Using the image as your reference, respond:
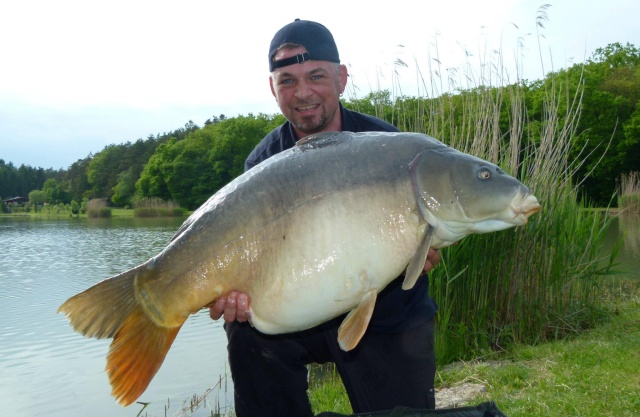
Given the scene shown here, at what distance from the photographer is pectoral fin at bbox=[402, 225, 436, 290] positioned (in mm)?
1774

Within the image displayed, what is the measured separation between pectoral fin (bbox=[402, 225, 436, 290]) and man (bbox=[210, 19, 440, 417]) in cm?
65

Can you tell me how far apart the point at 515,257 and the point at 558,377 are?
1080 mm

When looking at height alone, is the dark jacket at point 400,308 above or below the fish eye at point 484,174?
below

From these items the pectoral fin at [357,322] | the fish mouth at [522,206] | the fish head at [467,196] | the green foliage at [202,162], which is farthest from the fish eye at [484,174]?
the green foliage at [202,162]

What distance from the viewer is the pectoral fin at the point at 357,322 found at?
1789 mm

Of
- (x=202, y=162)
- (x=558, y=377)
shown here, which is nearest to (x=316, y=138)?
(x=558, y=377)

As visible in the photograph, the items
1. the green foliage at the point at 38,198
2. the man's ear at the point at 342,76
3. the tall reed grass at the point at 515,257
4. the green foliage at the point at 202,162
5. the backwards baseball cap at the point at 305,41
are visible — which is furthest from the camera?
the green foliage at the point at 38,198

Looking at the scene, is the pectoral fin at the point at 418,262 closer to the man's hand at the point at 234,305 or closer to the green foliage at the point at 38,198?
the man's hand at the point at 234,305

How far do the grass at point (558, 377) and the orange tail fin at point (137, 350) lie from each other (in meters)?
1.77

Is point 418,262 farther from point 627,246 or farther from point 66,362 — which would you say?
point 627,246

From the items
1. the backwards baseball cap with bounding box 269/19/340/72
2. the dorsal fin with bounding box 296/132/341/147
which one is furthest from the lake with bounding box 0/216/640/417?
the dorsal fin with bounding box 296/132/341/147

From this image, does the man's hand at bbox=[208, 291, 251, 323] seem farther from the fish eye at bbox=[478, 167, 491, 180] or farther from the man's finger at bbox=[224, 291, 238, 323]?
the fish eye at bbox=[478, 167, 491, 180]

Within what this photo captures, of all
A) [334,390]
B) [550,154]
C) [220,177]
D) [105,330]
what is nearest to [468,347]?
[334,390]

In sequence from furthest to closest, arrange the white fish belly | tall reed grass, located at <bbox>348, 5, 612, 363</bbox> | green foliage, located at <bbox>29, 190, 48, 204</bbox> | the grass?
1. green foliage, located at <bbox>29, 190, 48, 204</bbox>
2. tall reed grass, located at <bbox>348, 5, 612, 363</bbox>
3. the grass
4. the white fish belly
